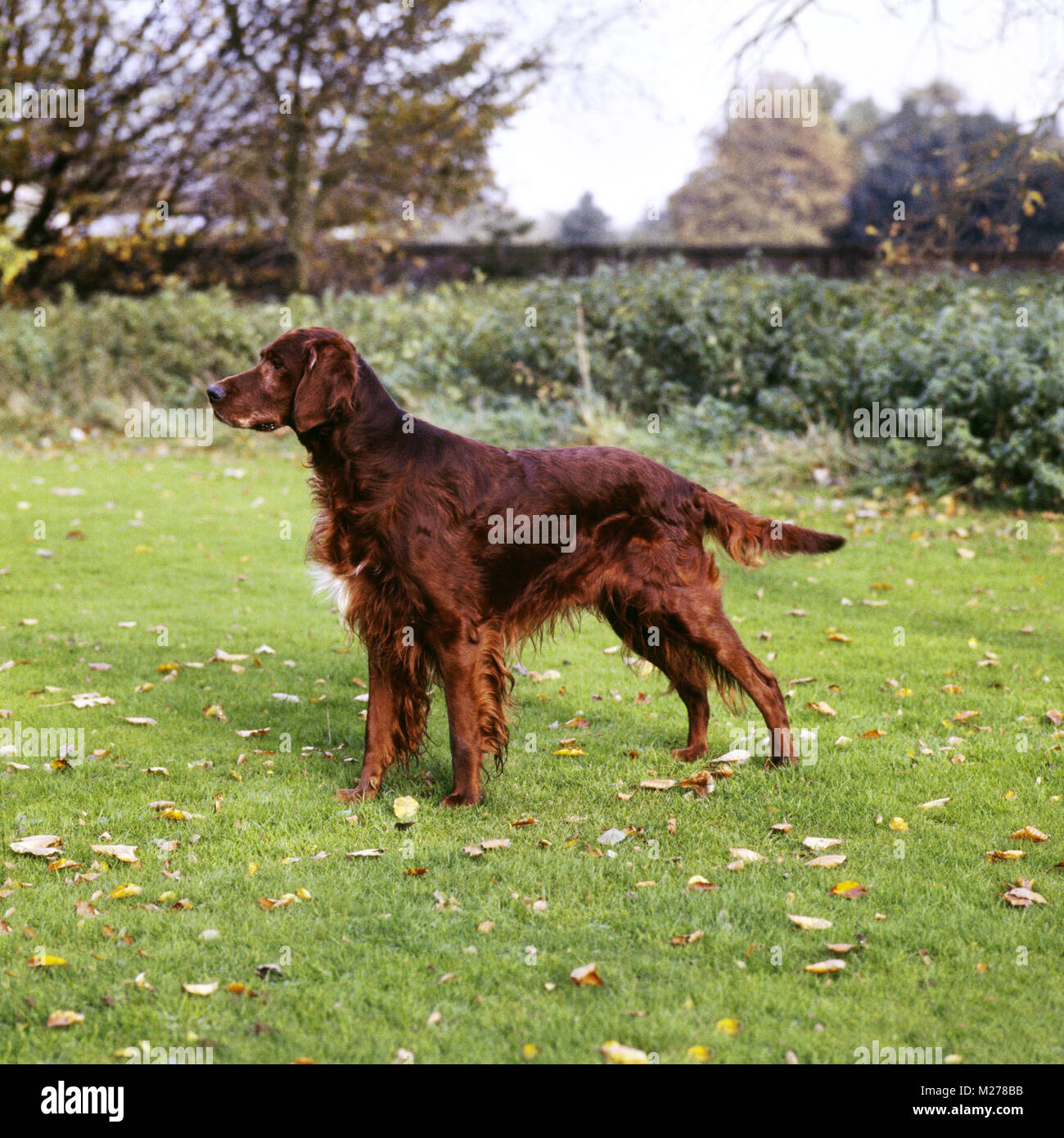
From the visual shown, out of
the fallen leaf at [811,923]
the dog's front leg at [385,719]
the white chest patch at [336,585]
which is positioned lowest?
the fallen leaf at [811,923]

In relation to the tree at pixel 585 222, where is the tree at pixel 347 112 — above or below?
below

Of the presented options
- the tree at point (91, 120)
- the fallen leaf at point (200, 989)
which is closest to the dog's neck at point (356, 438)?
the fallen leaf at point (200, 989)

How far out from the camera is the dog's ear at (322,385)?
4.12m

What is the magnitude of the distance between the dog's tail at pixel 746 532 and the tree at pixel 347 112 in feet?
52.6

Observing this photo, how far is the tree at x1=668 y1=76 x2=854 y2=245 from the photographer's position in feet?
131

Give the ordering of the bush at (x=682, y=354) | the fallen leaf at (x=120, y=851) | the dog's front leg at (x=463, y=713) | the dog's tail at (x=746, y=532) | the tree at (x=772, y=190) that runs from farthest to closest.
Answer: the tree at (x=772, y=190)
the bush at (x=682, y=354)
the dog's tail at (x=746, y=532)
the dog's front leg at (x=463, y=713)
the fallen leaf at (x=120, y=851)

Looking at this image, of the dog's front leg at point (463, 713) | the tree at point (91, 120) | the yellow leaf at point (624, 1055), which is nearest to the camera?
the yellow leaf at point (624, 1055)

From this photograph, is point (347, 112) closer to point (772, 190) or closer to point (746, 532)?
point (746, 532)

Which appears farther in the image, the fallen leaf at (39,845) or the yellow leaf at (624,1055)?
the fallen leaf at (39,845)

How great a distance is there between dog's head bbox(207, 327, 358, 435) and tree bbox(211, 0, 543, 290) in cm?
1602

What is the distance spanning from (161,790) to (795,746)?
109 inches

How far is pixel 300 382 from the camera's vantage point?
13.5 feet

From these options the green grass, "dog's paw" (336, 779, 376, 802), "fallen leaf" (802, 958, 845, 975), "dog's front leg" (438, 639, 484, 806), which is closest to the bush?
the green grass

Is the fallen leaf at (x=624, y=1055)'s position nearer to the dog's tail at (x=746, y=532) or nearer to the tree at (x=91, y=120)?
the dog's tail at (x=746, y=532)
